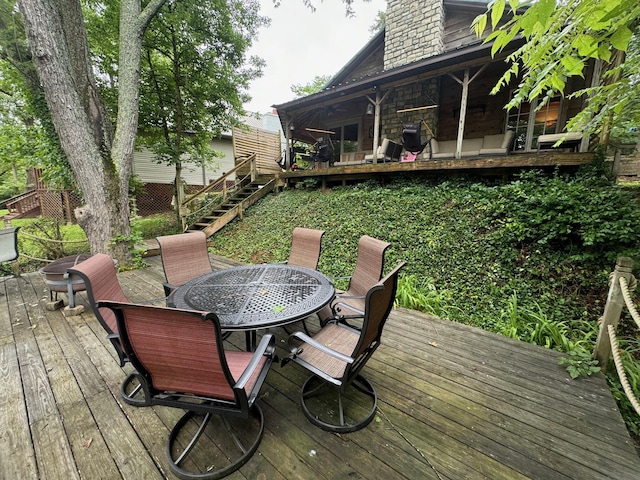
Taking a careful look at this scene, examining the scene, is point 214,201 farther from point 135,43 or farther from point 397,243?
point 397,243

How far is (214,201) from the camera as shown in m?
8.71

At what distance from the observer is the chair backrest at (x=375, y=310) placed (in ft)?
4.47

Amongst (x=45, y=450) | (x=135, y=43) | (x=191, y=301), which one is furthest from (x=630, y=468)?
(x=135, y=43)

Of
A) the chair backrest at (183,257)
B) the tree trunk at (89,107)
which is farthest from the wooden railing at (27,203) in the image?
the chair backrest at (183,257)

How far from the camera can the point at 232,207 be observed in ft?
25.7

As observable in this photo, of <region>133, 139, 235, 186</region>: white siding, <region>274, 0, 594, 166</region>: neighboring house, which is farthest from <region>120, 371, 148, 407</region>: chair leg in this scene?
<region>133, 139, 235, 186</region>: white siding

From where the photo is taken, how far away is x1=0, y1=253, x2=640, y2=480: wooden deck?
1379 mm

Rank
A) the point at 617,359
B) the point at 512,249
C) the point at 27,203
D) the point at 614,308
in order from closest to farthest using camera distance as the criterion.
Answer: the point at 617,359 < the point at 614,308 < the point at 512,249 < the point at 27,203

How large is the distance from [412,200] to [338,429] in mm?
4328

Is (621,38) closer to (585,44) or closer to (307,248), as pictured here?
(585,44)

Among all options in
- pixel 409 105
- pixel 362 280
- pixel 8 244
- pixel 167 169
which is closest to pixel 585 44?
pixel 362 280

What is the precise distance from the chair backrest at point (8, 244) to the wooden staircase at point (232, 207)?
3.58 m

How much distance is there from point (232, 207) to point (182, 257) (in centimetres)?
497

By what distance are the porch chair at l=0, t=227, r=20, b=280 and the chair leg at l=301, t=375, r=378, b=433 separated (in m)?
4.96
